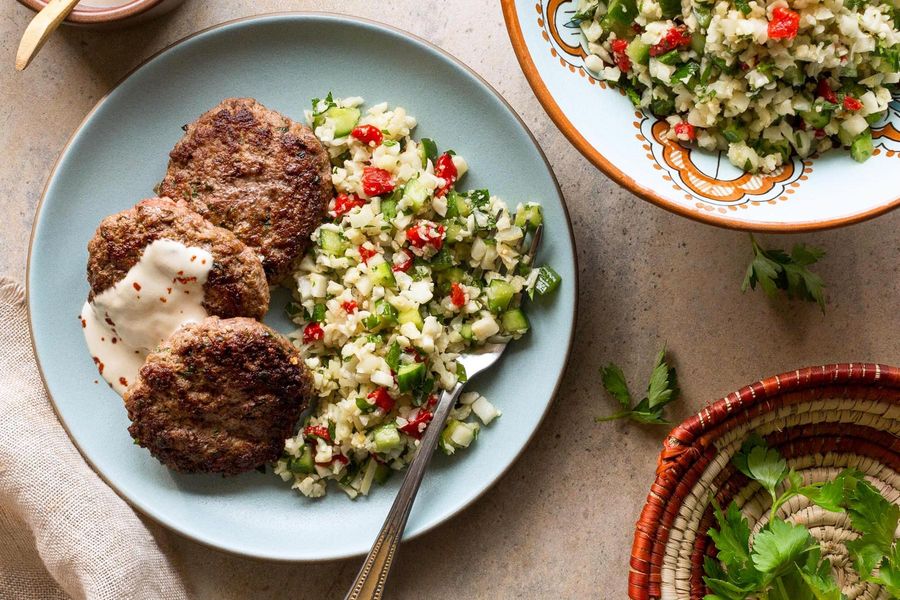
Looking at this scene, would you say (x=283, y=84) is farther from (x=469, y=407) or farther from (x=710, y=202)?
(x=710, y=202)

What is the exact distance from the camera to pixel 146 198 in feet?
9.93

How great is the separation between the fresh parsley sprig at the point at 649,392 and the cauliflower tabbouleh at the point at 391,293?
380mm

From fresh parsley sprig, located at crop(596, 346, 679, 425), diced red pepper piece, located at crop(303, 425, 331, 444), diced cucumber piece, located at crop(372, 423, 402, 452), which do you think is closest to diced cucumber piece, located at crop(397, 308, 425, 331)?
diced cucumber piece, located at crop(372, 423, 402, 452)

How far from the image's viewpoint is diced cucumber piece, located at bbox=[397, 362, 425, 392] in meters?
2.74

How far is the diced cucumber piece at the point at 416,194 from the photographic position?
9.11ft

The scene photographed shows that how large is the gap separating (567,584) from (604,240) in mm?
1223

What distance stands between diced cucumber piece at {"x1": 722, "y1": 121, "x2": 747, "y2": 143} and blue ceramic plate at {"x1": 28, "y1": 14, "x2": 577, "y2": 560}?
24.9 inches

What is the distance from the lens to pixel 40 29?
282cm

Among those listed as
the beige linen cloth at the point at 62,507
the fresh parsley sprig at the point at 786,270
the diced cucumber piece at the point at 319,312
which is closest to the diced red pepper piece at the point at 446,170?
the diced cucumber piece at the point at 319,312

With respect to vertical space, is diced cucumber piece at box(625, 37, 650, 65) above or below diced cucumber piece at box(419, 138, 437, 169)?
above

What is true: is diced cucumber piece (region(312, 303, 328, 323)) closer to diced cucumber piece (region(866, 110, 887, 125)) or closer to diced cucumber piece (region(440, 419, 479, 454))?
diced cucumber piece (region(440, 419, 479, 454))

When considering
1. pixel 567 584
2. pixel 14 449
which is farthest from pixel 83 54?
pixel 567 584

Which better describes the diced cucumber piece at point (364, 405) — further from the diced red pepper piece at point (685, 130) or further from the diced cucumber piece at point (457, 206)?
the diced red pepper piece at point (685, 130)

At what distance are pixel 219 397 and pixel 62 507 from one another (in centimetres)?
76
